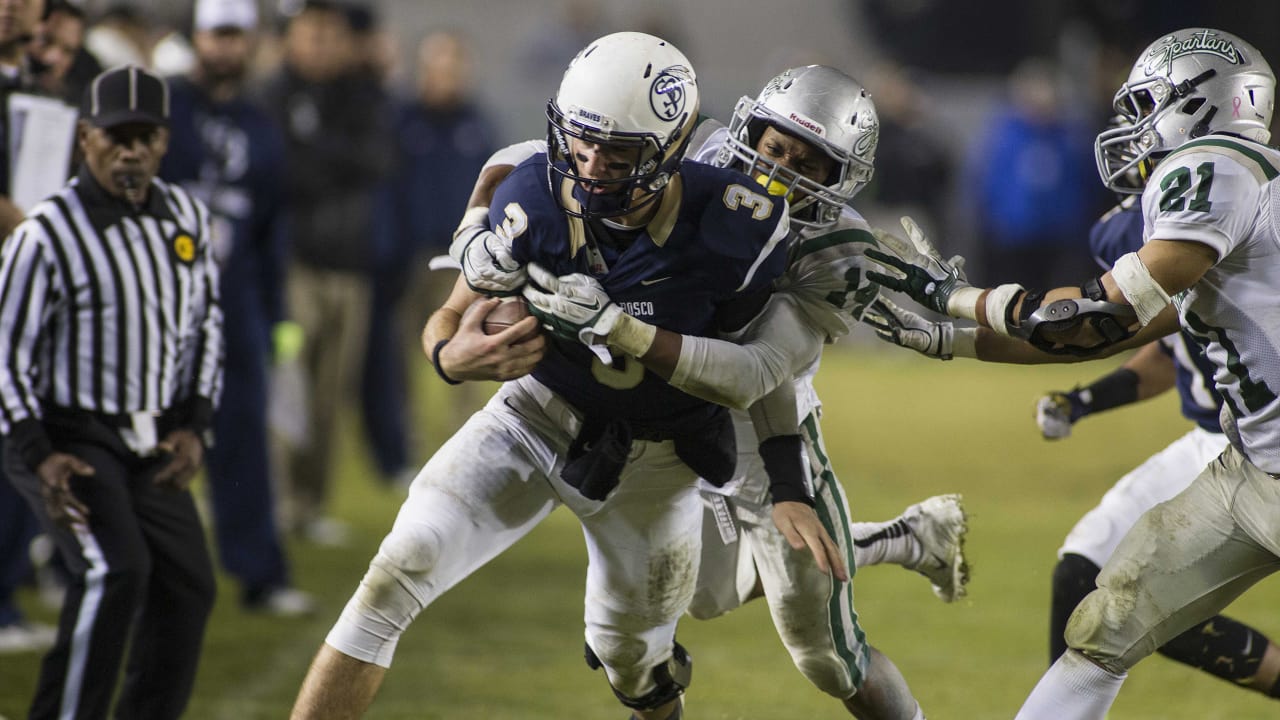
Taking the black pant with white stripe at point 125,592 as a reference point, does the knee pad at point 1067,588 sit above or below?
above

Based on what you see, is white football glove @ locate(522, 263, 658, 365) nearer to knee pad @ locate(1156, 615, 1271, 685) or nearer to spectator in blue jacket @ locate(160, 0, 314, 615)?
knee pad @ locate(1156, 615, 1271, 685)

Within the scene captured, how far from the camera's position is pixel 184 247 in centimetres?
371

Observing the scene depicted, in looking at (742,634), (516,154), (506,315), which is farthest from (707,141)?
(742,634)

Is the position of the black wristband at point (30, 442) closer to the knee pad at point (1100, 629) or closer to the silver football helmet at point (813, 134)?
the silver football helmet at point (813, 134)

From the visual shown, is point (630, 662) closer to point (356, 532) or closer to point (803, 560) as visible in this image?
point (803, 560)

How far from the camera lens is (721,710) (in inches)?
163

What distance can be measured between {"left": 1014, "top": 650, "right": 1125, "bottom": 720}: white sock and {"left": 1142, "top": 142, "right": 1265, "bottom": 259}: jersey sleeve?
0.89 metres

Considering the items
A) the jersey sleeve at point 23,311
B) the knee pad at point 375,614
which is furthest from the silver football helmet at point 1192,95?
the jersey sleeve at point 23,311

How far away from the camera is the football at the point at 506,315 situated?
118 inches

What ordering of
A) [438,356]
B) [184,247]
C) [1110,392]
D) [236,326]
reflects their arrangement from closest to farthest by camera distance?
[438,356] → [184,247] → [1110,392] → [236,326]

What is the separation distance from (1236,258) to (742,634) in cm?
258

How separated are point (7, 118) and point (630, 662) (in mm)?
2407

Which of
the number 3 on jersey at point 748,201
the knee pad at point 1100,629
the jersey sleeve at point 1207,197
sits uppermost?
the jersey sleeve at point 1207,197

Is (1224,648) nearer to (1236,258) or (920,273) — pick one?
(1236,258)
